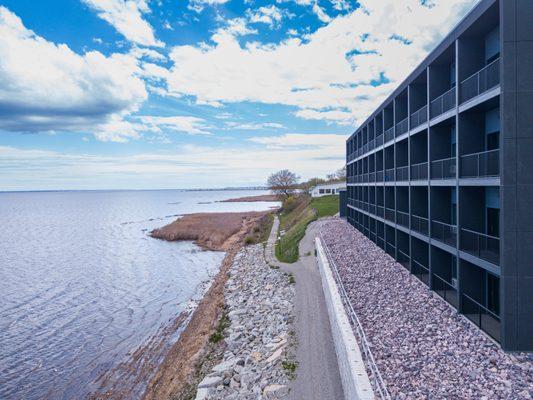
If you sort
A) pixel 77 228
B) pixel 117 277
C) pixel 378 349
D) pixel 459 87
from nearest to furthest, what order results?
pixel 378 349 → pixel 459 87 → pixel 117 277 → pixel 77 228

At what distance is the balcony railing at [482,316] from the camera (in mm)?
13203

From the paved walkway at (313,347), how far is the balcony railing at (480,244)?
6.73m

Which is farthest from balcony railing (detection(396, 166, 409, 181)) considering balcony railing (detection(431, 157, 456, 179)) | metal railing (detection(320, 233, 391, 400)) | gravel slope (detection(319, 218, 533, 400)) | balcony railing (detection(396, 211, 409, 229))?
metal railing (detection(320, 233, 391, 400))

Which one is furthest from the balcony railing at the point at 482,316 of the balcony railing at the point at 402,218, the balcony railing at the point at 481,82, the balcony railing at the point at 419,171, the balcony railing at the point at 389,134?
the balcony railing at the point at 389,134

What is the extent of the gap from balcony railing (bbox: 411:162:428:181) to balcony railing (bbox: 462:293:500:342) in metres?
6.87

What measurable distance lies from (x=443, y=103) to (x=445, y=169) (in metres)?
2.94

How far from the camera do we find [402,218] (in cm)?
2341

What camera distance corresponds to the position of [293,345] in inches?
635

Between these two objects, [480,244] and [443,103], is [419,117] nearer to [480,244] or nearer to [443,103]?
[443,103]

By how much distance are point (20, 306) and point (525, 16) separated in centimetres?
3571

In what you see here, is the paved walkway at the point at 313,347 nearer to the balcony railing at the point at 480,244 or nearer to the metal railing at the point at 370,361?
the metal railing at the point at 370,361

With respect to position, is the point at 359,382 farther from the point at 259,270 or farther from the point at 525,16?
the point at 259,270

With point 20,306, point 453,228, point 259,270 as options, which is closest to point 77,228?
point 20,306

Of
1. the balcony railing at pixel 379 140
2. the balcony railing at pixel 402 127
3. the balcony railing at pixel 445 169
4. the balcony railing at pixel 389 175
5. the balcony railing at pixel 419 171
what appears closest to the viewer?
the balcony railing at pixel 445 169
